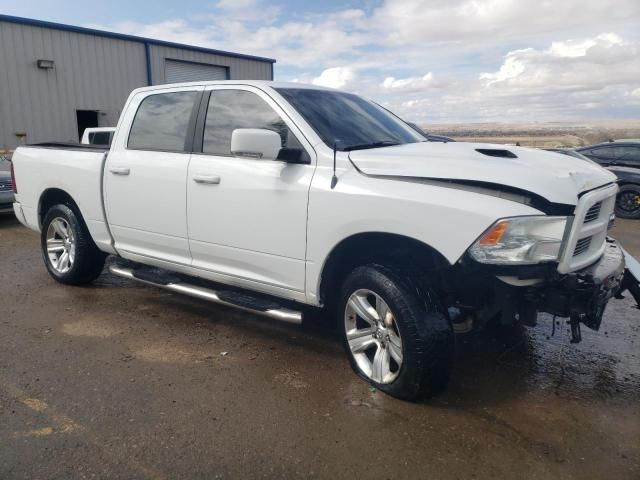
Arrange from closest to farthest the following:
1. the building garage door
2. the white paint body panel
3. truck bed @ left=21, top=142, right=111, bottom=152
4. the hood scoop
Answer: the white paint body panel → the hood scoop → truck bed @ left=21, top=142, right=111, bottom=152 → the building garage door

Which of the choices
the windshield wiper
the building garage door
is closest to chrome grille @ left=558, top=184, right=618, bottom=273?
the windshield wiper

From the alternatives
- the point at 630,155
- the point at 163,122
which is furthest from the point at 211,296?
the point at 630,155

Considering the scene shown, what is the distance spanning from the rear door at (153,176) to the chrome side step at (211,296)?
0.19m

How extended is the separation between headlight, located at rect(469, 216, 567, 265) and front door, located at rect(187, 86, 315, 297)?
1201 millimetres

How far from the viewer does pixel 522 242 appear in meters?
2.88

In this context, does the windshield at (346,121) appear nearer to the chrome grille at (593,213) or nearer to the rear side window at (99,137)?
the chrome grille at (593,213)

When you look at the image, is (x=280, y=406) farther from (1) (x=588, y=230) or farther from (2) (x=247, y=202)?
(1) (x=588, y=230)

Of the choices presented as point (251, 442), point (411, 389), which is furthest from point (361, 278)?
point (251, 442)

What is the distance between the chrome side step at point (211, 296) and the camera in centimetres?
372

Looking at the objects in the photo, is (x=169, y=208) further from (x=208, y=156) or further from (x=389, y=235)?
(x=389, y=235)

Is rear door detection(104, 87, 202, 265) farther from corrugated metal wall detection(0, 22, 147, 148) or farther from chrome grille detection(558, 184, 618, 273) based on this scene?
corrugated metal wall detection(0, 22, 147, 148)

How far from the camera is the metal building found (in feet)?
52.0

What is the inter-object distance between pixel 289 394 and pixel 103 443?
1.11 meters

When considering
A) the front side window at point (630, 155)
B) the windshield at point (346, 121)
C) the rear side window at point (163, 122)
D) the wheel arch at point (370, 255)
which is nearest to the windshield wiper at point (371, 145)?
the windshield at point (346, 121)
